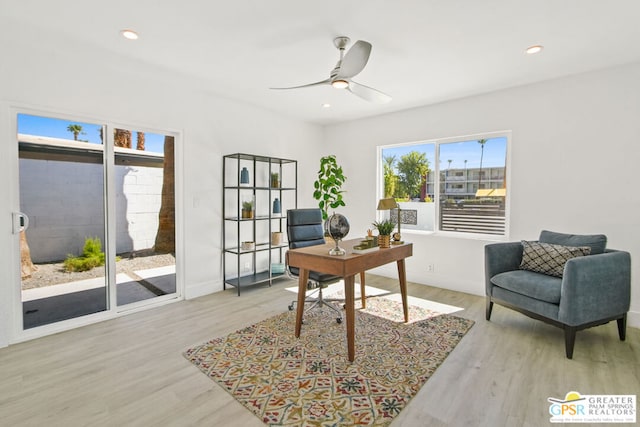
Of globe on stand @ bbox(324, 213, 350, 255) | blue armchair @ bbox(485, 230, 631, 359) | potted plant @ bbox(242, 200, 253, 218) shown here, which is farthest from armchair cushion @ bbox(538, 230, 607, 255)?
potted plant @ bbox(242, 200, 253, 218)

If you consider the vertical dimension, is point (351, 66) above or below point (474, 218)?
above

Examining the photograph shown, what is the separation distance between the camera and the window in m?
3.97

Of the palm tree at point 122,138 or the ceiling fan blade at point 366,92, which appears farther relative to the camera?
the palm tree at point 122,138

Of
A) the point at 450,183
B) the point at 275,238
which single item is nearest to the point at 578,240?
the point at 450,183

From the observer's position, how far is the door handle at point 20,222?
2.66m

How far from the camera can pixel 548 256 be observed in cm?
293

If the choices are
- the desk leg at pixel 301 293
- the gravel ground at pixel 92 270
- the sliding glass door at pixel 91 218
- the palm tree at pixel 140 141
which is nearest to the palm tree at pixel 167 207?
the sliding glass door at pixel 91 218

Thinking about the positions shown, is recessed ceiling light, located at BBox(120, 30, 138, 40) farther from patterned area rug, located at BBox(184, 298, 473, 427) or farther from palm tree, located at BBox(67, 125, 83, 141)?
patterned area rug, located at BBox(184, 298, 473, 427)

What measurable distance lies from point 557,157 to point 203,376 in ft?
13.3

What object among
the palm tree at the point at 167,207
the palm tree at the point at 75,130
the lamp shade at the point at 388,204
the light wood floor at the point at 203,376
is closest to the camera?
the light wood floor at the point at 203,376

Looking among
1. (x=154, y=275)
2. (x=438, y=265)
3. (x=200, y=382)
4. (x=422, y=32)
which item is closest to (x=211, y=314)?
(x=154, y=275)

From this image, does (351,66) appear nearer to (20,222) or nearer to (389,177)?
(389,177)

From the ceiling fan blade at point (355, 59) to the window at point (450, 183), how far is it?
7.84ft

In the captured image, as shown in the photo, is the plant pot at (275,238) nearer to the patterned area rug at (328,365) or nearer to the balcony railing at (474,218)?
the patterned area rug at (328,365)
